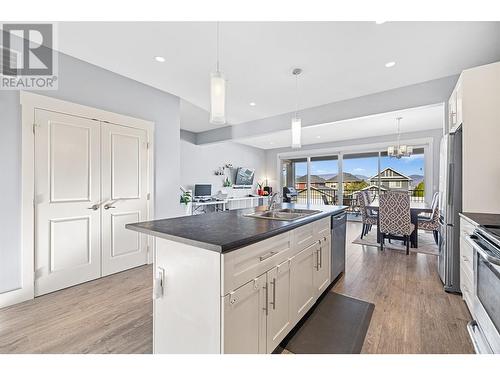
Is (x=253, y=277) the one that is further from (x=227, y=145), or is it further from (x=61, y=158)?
(x=227, y=145)

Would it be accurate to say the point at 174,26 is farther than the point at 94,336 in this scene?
Yes

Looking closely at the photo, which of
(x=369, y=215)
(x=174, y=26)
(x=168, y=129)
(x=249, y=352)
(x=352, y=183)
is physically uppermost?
(x=174, y=26)

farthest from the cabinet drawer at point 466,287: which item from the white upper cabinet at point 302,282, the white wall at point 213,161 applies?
the white wall at point 213,161

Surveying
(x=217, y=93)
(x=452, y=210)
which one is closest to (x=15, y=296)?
(x=217, y=93)

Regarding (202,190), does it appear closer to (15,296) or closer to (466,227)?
(15,296)

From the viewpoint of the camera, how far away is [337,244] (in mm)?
2736

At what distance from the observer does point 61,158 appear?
257 cm

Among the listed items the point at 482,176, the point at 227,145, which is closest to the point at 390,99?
the point at 482,176

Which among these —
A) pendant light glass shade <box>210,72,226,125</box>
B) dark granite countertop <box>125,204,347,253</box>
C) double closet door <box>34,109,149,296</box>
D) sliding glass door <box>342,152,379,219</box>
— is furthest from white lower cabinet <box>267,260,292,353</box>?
sliding glass door <box>342,152,379,219</box>

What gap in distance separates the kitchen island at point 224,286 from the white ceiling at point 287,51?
181 cm

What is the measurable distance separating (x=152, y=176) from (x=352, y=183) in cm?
640

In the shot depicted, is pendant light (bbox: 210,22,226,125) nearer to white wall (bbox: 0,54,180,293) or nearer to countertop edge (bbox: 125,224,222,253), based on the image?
countertop edge (bbox: 125,224,222,253)

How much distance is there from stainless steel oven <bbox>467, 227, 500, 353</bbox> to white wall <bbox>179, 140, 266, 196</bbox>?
18.4 ft

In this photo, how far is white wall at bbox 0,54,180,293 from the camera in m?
2.23
